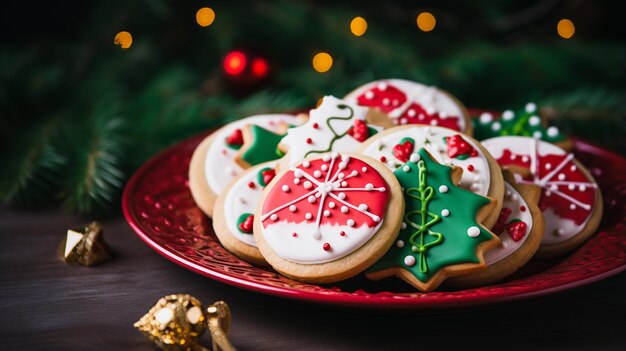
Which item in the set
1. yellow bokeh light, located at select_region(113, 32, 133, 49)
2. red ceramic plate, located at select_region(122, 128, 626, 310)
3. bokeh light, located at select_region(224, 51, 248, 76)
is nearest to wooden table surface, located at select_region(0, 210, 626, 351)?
red ceramic plate, located at select_region(122, 128, 626, 310)

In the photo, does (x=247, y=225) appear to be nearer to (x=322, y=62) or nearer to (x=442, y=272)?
(x=442, y=272)

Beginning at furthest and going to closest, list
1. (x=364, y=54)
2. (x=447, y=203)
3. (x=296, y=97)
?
1. (x=364, y=54)
2. (x=296, y=97)
3. (x=447, y=203)

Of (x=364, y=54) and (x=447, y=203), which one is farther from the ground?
(x=364, y=54)

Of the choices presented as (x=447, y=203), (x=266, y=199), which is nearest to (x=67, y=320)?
(x=266, y=199)

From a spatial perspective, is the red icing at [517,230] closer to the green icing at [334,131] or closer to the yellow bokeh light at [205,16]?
the green icing at [334,131]

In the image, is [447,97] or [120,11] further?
[120,11]

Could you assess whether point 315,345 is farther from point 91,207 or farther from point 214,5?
point 214,5

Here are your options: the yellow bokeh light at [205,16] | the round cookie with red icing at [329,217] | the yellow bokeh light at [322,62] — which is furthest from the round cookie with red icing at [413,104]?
the yellow bokeh light at [205,16]
